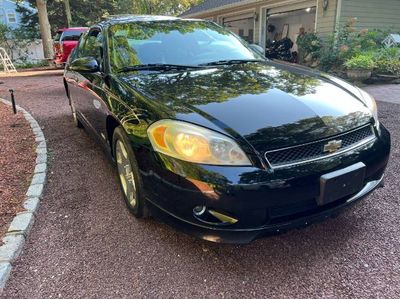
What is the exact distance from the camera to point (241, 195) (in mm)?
1842

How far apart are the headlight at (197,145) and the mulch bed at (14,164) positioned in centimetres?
152

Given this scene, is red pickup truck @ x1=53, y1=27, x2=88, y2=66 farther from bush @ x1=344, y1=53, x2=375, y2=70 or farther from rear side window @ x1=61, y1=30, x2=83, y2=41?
bush @ x1=344, y1=53, x2=375, y2=70

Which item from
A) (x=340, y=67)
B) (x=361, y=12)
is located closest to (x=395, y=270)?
(x=340, y=67)

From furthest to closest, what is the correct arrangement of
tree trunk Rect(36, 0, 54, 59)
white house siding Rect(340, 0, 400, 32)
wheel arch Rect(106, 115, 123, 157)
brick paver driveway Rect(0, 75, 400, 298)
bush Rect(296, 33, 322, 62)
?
tree trunk Rect(36, 0, 54, 59), bush Rect(296, 33, 322, 62), white house siding Rect(340, 0, 400, 32), wheel arch Rect(106, 115, 123, 157), brick paver driveway Rect(0, 75, 400, 298)

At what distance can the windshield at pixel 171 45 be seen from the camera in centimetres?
303

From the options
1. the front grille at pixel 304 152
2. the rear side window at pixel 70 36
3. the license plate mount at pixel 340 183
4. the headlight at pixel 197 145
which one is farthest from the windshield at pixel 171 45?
the rear side window at pixel 70 36

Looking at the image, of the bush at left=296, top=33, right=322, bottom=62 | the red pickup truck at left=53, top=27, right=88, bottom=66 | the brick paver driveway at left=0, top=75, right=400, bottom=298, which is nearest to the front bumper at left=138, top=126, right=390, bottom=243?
the brick paver driveway at left=0, top=75, right=400, bottom=298

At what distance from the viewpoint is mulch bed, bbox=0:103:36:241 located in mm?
2871

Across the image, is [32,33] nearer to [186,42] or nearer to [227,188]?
[186,42]

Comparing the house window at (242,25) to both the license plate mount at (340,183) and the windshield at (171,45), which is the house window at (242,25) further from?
the license plate mount at (340,183)

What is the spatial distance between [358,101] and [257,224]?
1.31 m

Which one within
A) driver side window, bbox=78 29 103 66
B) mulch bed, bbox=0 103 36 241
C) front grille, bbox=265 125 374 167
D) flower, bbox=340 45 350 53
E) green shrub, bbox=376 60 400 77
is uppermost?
driver side window, bbox=78 29 103 66

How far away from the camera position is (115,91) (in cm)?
268

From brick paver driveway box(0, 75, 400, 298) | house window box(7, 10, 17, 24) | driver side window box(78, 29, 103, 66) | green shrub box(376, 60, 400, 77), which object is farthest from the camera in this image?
house window box(7, 10, 17, 24)
